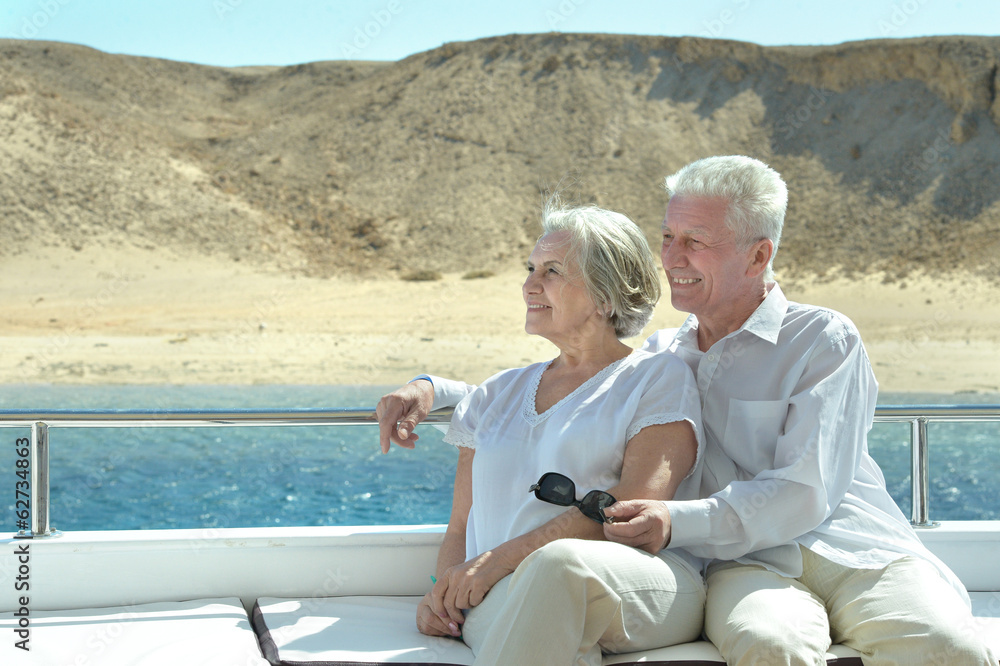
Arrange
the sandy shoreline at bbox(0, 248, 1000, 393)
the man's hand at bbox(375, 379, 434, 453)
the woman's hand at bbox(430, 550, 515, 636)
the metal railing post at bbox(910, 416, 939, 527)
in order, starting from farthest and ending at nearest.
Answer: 1. the sandy shoreline at bbox(0, 248, 1000, 393)
2. the metal railing post at bbox(910, 416, 939, 527)
3. the man's hand at bbox(375, 379, 434, 453)
4. the woman's hand at bbox(430, 550, 515, 636)

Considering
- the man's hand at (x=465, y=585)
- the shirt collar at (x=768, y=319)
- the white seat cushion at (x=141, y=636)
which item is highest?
the shirt collar at (x=768, y=319)

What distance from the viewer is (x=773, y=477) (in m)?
2.29

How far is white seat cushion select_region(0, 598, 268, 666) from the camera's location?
7.71 feet

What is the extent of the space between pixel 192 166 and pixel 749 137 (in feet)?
82.2

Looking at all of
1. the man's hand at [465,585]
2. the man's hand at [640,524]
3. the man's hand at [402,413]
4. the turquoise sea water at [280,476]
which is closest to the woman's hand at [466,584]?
the man's hand at [465,585]

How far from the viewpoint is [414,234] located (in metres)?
38.6

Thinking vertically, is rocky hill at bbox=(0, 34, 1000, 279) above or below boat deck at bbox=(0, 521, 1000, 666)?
above

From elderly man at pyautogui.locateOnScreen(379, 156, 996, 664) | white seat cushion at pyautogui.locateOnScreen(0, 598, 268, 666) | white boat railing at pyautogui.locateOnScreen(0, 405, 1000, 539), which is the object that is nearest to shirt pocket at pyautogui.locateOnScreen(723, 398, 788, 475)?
elderly man at pyautogui.locateOnScreen(379, 156, 996, 664)

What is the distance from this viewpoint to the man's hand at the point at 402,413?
2.64 meters

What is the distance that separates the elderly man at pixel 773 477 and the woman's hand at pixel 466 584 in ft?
1.06

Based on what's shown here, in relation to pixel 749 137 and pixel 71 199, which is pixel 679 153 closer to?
pixel 749 137

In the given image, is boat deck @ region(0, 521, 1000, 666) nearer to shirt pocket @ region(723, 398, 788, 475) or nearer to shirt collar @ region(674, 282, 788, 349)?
shirt pocket @ region(723, 398, 788, 475)

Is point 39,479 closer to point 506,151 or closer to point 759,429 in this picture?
point 759,429

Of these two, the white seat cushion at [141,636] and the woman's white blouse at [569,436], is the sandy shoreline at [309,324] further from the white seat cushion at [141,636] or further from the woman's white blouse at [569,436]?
the woman's white blouse at [569,436]
